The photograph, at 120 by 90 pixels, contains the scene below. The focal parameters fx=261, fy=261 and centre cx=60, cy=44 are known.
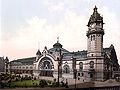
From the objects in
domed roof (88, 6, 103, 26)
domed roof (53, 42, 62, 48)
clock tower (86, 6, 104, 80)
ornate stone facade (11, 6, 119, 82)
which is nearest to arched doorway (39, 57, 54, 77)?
ornate stone facade (11, 6, 119, 82)

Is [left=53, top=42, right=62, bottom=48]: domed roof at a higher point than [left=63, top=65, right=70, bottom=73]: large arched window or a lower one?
higher

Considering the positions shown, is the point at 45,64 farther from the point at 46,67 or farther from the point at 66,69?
the point at 66,69

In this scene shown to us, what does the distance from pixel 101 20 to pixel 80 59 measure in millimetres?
14588

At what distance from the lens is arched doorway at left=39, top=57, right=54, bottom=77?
91.6 meters

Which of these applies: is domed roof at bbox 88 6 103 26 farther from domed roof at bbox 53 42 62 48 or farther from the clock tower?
domed roof at bbox 53 42 62 48

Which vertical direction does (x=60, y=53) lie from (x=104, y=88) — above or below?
above

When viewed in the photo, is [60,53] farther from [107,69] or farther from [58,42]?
[107,69]

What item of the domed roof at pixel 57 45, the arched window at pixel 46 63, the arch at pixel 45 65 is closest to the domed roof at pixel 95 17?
the arch at pixel 45 65

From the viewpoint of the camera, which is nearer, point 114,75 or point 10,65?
point 114,75

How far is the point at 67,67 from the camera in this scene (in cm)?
8512

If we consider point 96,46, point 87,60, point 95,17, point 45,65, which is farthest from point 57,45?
point 95,17

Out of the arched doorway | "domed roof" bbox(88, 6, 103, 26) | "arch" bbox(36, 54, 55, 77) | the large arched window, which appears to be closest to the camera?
"domed roof" bbox(88, 6, 103, 26)

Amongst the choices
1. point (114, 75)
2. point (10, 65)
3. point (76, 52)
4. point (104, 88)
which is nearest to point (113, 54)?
point (114, 75)

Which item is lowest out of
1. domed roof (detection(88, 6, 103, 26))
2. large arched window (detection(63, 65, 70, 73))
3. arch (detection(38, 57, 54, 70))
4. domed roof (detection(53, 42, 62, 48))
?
large arched window (detection(63, 65, 70, 73))
